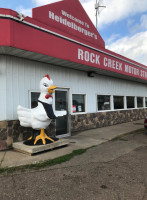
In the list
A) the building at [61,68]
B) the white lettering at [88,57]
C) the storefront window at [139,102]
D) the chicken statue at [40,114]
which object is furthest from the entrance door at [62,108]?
the storefront window at [139,102]

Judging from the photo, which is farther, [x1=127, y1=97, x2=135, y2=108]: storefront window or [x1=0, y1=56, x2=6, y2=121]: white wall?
[x1=127, y1=97, x2=135, y2=108]: storefront window

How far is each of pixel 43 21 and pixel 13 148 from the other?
15.0 ft

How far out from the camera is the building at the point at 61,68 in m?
5.48

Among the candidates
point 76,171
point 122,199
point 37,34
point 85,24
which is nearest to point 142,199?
point 122,199

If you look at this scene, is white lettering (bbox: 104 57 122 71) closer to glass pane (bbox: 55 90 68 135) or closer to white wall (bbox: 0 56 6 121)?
glass pane (bbox: 55 90 68 135)

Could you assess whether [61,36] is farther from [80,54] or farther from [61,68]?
[61,68]

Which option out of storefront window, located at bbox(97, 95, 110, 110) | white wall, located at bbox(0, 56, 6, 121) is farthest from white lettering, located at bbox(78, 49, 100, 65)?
white wall, located at bbox(0, 56, 6, 121)

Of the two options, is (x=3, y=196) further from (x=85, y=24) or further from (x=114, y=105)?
(x=114, y=105)

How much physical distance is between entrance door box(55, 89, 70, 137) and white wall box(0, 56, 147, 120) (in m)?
0.37

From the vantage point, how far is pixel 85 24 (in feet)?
27.4

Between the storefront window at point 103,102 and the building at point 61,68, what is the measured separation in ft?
0.20

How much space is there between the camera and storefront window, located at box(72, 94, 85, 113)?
8.65 metres

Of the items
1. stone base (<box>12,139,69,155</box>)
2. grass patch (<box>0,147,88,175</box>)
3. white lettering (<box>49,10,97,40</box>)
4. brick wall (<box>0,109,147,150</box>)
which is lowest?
grass patch (<box>0,147,88,175</box>)

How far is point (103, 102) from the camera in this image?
1065 cm
